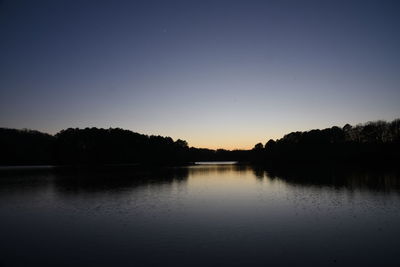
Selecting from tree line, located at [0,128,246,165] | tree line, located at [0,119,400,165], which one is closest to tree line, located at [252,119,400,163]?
tree line, located at [0,119,400,165]

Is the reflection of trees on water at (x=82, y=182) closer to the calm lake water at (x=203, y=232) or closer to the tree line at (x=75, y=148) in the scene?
the calm lake water at (x=203, y=232)

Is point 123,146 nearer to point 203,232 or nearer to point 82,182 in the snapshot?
point 82,182

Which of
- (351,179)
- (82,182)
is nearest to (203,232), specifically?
(82,182)

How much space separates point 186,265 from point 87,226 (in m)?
10.7

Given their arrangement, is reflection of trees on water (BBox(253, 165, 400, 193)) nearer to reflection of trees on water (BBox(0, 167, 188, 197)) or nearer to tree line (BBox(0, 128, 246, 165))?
reflection of trees on water (BBox(0, 167, 188, 197))

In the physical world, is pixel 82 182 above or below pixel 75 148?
below

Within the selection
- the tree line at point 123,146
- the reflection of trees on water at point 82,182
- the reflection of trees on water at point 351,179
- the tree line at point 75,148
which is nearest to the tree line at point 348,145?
the tree line at point 123,146

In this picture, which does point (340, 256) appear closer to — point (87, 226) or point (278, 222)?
point (278, 222)

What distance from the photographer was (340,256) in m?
13.8

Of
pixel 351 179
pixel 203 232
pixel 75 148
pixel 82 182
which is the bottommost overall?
pixel 203 232

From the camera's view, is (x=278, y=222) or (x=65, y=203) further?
(x=65, y=203)

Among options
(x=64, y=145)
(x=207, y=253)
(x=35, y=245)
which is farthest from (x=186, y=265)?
(x=64, y=145)

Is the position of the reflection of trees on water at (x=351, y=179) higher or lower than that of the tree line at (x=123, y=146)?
lower

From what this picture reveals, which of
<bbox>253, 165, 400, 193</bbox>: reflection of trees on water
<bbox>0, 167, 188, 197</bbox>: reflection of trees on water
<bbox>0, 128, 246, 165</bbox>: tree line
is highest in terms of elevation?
<bbox>0, 128, 246, 165</bbox>: tree line
